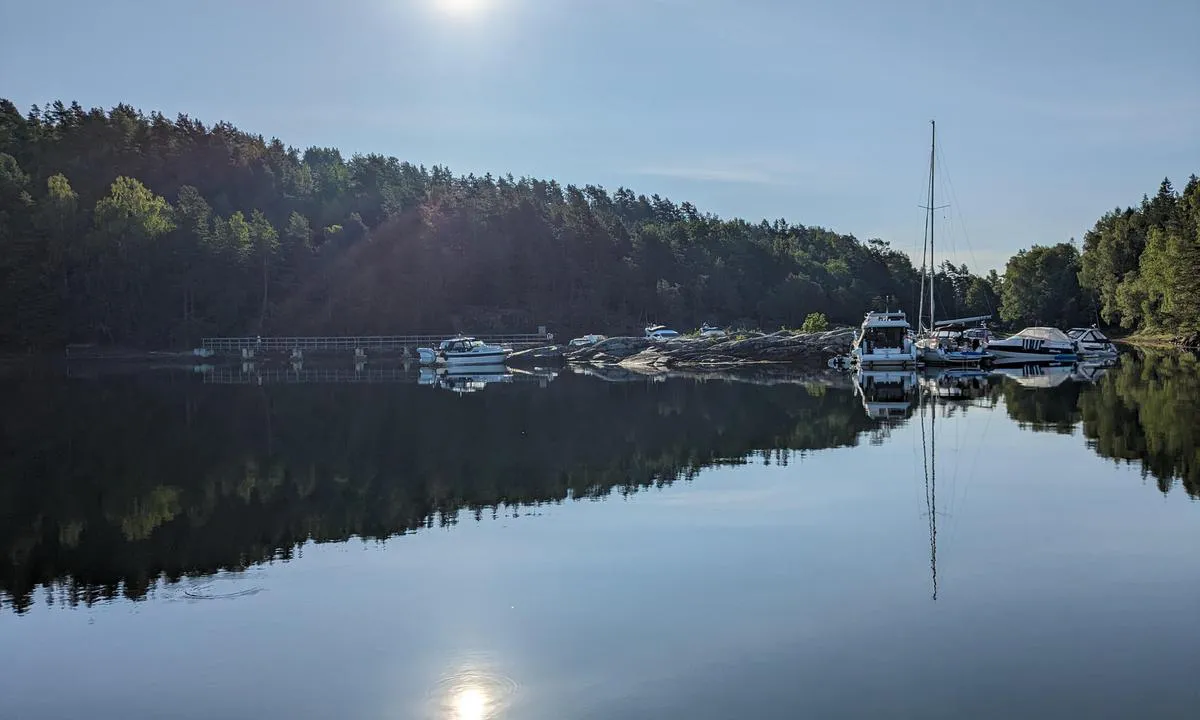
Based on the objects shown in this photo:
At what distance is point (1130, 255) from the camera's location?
4589 inches

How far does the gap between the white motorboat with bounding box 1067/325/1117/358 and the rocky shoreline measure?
19.6m

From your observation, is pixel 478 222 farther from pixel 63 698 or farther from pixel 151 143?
pixel 63 698

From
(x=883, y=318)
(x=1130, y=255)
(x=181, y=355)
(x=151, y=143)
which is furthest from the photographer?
(x=151, y=143)

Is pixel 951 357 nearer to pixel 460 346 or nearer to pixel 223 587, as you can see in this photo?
pixel 460 346

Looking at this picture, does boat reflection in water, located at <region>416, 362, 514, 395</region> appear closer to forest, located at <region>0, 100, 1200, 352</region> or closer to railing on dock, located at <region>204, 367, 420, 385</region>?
railing on dock, located at <region>204, 367, 420, 385</region>

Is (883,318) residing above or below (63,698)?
above

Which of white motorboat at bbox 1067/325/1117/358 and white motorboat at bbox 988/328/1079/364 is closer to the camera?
white motorboat at bbox 988/328/1079/364

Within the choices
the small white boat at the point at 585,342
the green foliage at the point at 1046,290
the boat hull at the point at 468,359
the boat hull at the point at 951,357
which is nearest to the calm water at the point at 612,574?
the boat hull at the point at 951,357

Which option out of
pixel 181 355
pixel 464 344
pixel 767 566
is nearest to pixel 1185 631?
pixel 767 566

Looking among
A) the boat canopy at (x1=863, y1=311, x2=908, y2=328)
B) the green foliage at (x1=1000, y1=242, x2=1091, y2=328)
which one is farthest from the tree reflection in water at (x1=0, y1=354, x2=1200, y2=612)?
the green foliage at (x1=1000, y1=242, x2=1091, y2=328)

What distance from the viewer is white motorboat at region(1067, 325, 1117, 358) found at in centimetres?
7888

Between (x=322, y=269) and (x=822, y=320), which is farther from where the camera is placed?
(x=322, y=269)

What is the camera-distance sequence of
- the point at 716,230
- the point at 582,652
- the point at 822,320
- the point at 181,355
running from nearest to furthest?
the point at 582,652
the point at 822,320
the point at 181,355
the point at 716,230

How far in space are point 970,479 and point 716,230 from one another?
141 meters
